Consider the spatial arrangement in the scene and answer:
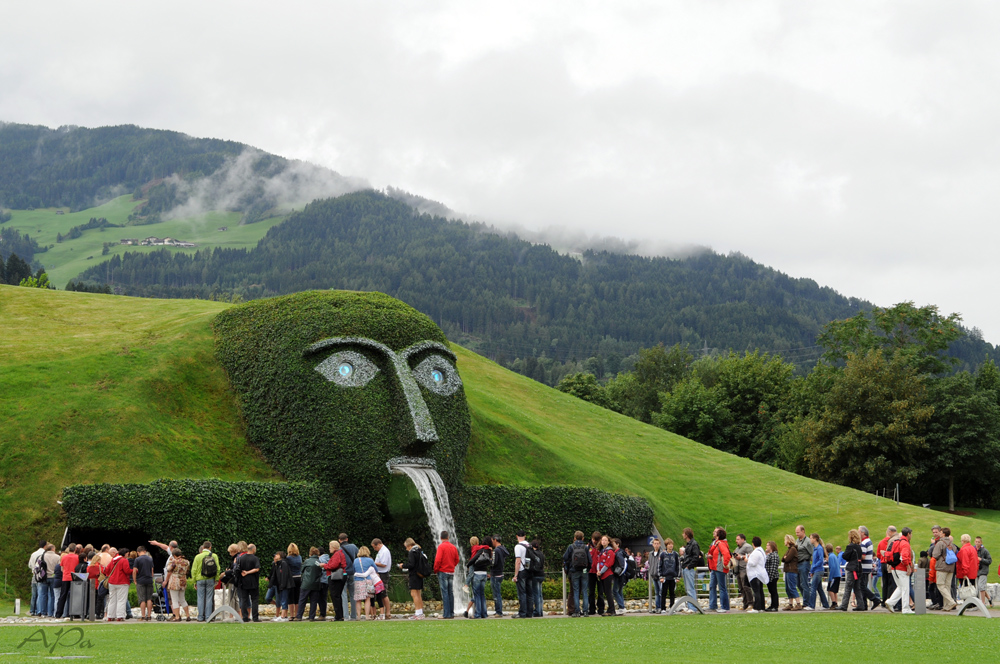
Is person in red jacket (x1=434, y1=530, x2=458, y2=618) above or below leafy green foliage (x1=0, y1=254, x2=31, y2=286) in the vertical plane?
below

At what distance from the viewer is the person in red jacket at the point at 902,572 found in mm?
19172

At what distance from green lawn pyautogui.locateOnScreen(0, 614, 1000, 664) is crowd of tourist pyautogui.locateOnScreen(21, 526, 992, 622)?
1602 mm

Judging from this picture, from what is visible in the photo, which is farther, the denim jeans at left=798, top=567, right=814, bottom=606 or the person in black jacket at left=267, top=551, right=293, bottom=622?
the denim jeans at left=798, top=567, right=814, bottom=606

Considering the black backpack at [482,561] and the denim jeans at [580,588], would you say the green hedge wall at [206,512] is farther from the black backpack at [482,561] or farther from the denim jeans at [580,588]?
the denim jeans at [580,588]

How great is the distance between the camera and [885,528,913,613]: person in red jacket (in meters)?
19.2

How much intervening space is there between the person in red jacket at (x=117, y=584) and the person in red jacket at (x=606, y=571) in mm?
9965

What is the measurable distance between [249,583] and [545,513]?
41.2ft

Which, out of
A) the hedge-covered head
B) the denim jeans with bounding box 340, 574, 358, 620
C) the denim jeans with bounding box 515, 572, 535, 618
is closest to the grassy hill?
the hedge-covered head

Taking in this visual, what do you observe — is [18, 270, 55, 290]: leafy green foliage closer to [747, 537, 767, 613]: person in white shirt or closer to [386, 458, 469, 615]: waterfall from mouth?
[386, 458, 469, 615]: waterfall from mouth

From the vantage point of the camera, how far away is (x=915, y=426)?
2325 inches

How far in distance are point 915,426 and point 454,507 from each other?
1692 inches

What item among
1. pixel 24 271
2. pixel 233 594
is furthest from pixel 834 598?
pixel 24 271

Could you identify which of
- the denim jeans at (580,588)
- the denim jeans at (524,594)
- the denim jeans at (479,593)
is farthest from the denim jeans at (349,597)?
the denim jeans at (580,588)

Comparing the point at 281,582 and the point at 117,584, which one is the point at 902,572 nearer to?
the point at 281,582
